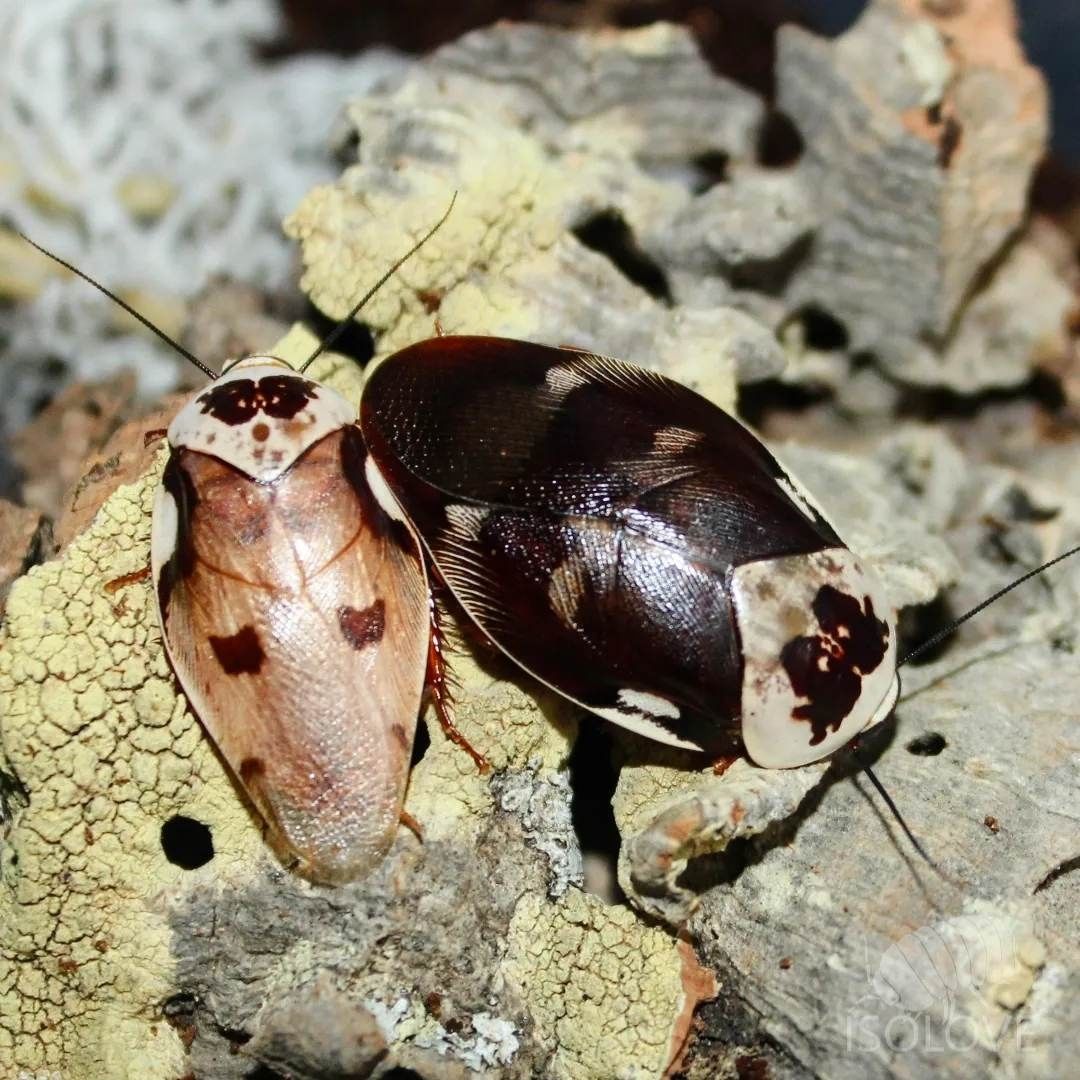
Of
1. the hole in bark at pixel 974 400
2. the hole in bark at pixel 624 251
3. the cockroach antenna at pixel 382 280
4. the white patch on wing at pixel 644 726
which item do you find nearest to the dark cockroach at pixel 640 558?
the white patch on wing at pixel 644 726

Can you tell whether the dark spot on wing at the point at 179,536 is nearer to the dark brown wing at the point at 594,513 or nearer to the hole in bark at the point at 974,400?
the dark brown wing at the point at 594,513

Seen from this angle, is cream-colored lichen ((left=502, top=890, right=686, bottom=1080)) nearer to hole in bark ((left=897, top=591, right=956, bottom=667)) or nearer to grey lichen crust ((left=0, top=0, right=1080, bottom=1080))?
grey lichen crust ((left=0, top=0, right=1080, bottom=1080))

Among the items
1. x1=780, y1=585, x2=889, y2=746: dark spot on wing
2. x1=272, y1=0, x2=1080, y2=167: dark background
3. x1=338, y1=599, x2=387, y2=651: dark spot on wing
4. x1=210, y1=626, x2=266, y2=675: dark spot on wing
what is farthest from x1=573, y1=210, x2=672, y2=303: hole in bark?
x1=210, y1=626, x2=266, y2=675: dark spot on wing

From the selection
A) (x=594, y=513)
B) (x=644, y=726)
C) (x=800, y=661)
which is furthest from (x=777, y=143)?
(x=644, y=726)

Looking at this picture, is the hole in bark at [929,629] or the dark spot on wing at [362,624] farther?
the hole in bark at [929,629]

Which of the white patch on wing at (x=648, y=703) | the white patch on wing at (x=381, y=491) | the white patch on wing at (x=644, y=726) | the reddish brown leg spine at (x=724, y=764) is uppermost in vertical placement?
the white patch on wing at (x=381, y=491)
